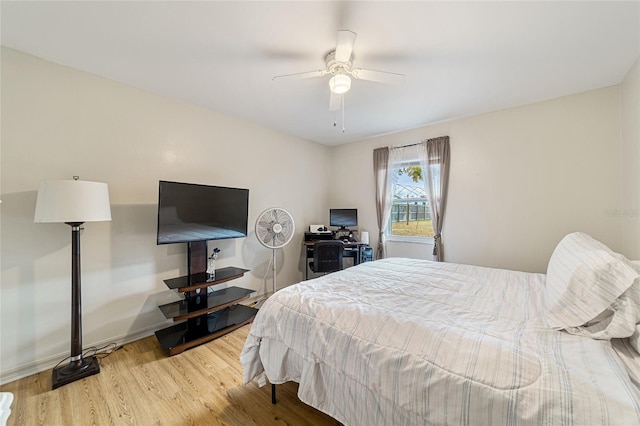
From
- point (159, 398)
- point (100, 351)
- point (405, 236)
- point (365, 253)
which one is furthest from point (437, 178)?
point (100, 351)

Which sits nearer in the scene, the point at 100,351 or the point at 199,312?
the point at 100,351

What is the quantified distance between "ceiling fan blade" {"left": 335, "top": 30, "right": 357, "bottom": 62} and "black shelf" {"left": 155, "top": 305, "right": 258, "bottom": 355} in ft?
8.82

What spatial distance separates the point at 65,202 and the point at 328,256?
2680 mm

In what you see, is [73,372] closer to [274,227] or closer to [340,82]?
[274,227]

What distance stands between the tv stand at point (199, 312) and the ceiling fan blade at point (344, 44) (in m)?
2.29

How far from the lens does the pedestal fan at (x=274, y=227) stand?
2.96 meters

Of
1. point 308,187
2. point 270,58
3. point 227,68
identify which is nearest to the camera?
point 270,58

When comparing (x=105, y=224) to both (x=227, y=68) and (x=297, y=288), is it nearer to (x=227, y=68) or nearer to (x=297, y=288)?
(x=227, y=68)

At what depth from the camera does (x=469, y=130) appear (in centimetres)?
315

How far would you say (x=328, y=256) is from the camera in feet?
11.3

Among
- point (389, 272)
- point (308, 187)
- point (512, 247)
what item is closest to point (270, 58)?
point (389, 272)

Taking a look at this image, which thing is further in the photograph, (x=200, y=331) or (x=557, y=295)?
(x=200, y=331)

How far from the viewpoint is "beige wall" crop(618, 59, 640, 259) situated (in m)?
2.01

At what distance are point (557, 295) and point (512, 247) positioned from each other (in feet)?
6.67
